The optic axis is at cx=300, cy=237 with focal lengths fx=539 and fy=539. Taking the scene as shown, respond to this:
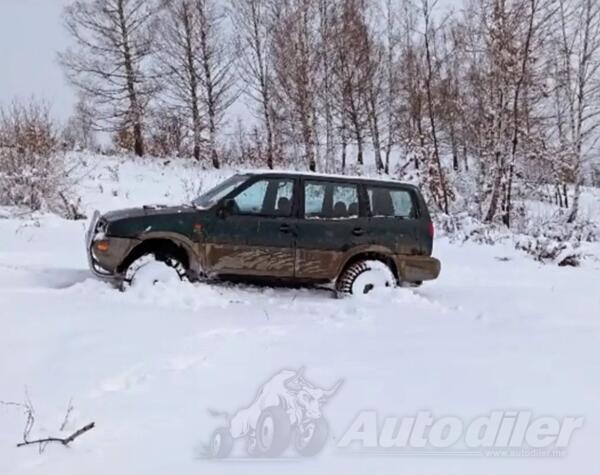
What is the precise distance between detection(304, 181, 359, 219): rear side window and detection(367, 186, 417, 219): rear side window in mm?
232

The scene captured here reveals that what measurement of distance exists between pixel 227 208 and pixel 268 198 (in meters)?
0.55

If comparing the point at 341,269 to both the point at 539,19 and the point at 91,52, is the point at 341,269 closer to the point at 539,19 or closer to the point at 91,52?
the point at 539,19

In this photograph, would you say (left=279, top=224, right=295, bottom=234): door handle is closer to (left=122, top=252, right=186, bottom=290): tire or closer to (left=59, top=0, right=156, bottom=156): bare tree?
(left=122, top=252, right=186, bottom=290): tire

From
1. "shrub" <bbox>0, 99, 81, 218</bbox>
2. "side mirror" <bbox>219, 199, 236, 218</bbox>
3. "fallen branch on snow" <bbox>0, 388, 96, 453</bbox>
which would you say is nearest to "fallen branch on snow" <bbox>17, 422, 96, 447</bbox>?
"fallen branch on snow" <bbox>0, 388, 96, 453</bbox>

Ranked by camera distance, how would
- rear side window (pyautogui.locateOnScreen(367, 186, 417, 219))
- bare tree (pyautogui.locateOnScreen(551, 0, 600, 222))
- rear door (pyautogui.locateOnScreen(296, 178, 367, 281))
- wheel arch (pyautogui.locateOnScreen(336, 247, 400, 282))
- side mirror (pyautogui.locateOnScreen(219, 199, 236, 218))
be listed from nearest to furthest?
side mirror (pyautogui.locateOnScreen(219, 199, 236, 218)) → rear door (pyautogui.locateOnScreen(296, 178, 367, 281)) → wheel arch (pyautogui.locateOnScreen(336, 247, 400, 282)) → rear side window (pyautogui.locateOnScreen(367, 186, 417, 219)) → bare tree (pyautogui.locateOnScreen(551, 0, 600, 222))

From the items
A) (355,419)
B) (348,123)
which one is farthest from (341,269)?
(348,123)

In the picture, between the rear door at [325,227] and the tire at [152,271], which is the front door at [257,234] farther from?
the tire at [152,271]

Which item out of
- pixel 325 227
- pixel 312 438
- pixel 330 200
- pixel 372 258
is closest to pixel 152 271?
pixel 325 227

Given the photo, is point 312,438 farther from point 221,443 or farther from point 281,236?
point 281,236

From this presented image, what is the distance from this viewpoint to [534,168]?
64.6 feet

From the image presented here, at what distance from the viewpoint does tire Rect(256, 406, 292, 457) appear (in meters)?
3.04

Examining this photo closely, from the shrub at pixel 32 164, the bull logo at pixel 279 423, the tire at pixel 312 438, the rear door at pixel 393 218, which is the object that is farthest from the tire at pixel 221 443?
the shrub at pixel 32 164

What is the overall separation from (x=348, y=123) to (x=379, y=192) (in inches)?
777

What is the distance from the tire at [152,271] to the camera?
6.00 m
